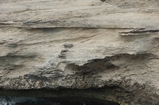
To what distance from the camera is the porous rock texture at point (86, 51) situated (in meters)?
5.48

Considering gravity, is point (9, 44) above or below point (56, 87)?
above

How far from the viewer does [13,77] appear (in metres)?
5.79

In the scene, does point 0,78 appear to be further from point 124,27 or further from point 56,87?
point 124,27

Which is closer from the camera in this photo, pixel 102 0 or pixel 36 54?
pixel 36 54

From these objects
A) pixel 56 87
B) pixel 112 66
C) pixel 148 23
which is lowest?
pixel 56 87

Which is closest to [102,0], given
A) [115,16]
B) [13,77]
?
[115,16]

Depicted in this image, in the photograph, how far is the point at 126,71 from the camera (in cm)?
564

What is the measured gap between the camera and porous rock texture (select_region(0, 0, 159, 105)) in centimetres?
548

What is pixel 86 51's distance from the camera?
555 cm

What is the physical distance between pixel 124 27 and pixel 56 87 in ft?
6.49

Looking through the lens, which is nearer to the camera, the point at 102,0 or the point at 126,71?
the point at 126,71

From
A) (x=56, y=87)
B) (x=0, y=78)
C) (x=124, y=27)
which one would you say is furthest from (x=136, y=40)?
(x=0, y=78)

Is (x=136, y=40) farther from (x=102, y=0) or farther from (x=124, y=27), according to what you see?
(x=102, y=0)

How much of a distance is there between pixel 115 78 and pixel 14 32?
2.50m
